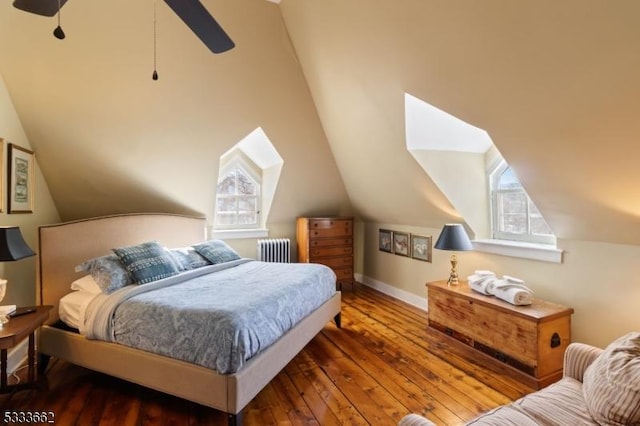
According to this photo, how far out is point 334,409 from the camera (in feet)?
7.14

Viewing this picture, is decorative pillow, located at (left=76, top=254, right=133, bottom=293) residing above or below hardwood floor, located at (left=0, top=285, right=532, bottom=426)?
above

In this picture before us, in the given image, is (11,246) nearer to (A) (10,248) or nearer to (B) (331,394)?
(A) (10,248)

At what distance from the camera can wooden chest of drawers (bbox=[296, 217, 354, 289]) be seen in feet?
15.5

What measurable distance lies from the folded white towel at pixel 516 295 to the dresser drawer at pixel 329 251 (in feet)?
8.32

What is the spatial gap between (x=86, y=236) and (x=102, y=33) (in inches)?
71.4

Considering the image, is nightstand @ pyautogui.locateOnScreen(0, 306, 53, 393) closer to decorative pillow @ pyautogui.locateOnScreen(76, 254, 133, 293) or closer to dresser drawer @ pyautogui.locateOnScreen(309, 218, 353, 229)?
decorative pillow @ pyautogui.locateOnScreen(76, 254, 133, 293)

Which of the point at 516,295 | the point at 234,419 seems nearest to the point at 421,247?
the point at 516,295

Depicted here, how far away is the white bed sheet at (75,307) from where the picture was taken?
2.48 meters

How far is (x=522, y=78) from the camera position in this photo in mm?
1862

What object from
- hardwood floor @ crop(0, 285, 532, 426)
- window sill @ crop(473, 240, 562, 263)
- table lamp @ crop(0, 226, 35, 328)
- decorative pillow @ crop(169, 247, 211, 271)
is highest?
table lamp @ crop(0, 226, 35, 328)

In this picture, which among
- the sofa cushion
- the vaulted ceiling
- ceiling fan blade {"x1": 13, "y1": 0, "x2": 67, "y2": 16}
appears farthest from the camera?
the vaulted ceiling

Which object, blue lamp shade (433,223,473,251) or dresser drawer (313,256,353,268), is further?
dresser drawer (313,256,353,268)

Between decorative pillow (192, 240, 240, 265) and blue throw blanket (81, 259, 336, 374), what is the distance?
1.67ft

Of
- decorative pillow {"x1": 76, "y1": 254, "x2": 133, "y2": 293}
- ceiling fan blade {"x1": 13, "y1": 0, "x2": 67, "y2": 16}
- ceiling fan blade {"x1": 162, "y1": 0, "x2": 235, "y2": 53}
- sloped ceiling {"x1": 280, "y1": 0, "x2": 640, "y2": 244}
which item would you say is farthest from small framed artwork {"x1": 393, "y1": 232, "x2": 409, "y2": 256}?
ceiling fan blade {"x1": 13, "y1": 0, "x2": 67, "y2": 16}
